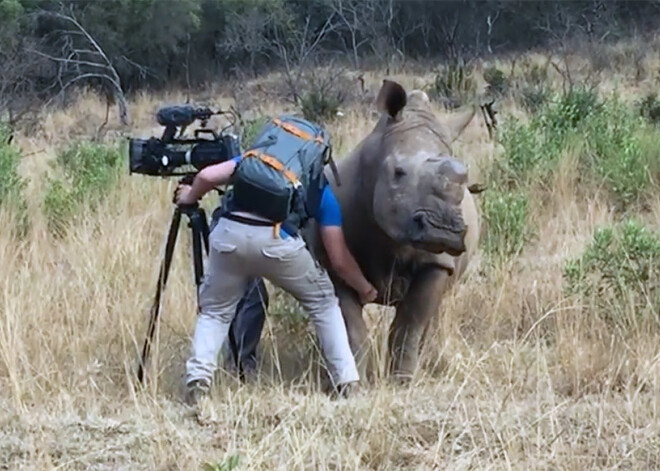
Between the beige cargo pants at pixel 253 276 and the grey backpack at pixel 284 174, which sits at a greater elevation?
the grey backpack at pixel 284 174

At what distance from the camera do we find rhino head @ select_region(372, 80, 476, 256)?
4.94 metres

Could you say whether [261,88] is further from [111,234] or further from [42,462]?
[42,462]

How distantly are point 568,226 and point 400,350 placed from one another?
3169 mm

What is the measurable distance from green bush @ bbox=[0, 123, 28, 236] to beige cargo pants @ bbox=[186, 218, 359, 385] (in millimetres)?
3531

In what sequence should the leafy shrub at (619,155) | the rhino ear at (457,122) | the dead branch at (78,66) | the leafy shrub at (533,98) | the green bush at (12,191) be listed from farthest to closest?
the dead branch at (78,66), the leafy shrub at (533,98), the leafy shrub at (619,155), the green bush at (12,191), the rhino ear at (457,122)

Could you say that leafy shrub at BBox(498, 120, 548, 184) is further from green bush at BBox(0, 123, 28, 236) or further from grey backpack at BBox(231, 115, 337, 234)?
grey backpack at BBox(231, 115, 337, 234)

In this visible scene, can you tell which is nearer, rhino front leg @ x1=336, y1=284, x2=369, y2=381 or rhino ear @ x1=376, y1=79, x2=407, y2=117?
rhino ear @ x1=376, y1=79, x2=407, y2=117

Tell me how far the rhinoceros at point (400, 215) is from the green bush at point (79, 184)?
138 inches

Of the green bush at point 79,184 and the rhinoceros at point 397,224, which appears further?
the green bush at point 79,184

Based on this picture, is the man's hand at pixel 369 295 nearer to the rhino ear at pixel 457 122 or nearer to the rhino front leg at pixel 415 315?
the rhino front leg at pixel 415 315

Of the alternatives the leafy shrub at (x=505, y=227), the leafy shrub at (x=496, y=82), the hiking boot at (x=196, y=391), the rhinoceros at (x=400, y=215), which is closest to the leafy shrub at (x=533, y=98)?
the leafy shrub at (x=496, y=82)

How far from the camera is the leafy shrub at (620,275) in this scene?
6.04 m

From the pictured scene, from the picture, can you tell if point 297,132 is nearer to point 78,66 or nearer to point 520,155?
point 520,155

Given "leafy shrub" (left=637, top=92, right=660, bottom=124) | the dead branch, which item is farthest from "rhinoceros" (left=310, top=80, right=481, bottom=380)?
the dead branch
